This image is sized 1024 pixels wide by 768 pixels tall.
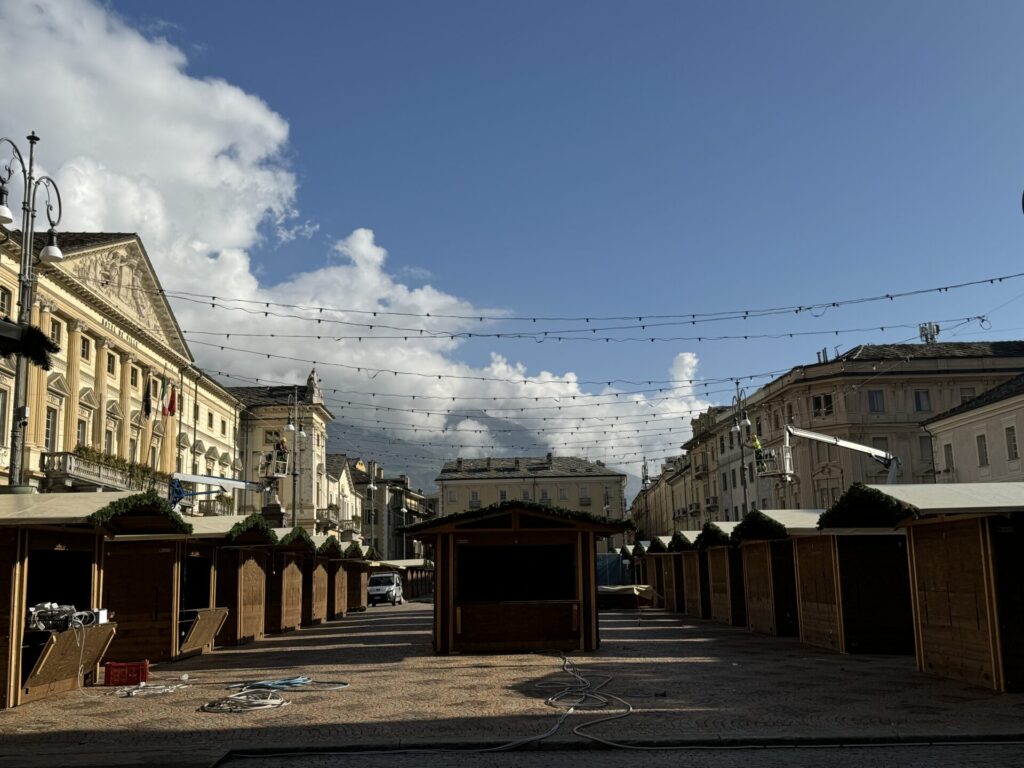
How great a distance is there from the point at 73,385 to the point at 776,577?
30732 millimetres

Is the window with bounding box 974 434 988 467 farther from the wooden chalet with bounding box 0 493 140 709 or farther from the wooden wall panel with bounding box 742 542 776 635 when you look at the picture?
the wooden chalet with bounding box 0 493 140 709

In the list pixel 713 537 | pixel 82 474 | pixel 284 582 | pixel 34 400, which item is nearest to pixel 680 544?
pixel 713 537

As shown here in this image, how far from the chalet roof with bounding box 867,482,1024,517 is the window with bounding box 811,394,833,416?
42.3 meters

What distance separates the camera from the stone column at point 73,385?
40469mm

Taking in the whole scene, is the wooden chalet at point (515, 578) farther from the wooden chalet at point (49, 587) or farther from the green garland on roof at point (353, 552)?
the green garland on roof at point (353, 552)

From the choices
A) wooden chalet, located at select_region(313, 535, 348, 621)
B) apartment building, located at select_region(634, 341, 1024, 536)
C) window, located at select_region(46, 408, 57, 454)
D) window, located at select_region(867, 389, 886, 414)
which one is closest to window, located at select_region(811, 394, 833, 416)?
apartment building, located at select_region(634, 341, 1024, 536)

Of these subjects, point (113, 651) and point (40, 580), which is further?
point (113, 651)

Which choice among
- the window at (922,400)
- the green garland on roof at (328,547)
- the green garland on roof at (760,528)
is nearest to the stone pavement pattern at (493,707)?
the green garland on roof at (760,528)

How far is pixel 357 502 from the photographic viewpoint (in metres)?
100

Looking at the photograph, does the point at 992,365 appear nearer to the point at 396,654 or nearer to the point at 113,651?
the point at 396,654

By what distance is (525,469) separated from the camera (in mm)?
97312

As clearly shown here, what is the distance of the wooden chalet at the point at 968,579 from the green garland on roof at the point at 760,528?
5.93 m

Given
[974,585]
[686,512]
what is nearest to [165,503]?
[974,585]

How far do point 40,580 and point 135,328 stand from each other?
33906 millimetres
